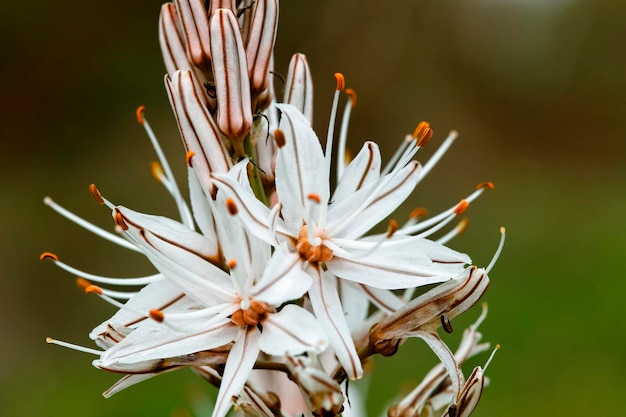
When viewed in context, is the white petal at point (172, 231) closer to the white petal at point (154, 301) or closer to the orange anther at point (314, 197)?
the white petal at point (154, 301)

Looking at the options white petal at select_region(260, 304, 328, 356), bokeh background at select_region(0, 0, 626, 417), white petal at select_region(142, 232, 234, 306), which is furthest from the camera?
bokeh background at select_region(0, 0, 626, 417)

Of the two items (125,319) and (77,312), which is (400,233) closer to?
(125,319)

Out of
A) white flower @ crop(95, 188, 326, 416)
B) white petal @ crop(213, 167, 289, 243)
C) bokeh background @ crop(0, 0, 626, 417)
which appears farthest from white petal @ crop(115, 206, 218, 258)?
bokeh background @ crop(0, 0, 626, 417)

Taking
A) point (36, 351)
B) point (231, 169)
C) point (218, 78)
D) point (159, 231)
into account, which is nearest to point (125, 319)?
point (159, 231)

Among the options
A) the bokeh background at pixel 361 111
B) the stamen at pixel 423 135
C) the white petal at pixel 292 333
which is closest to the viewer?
the white petal at pixel 292 333

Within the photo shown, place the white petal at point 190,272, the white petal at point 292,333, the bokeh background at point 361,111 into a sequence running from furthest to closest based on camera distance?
the bokeh background at point 361,111, the white petal at point 190,272, the white petal at point 292,333

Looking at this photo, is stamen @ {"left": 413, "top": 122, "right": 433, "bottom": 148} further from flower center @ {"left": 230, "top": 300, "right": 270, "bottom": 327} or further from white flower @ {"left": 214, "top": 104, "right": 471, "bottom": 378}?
flower center @ {"left": 230, "top": 300, "right": 270, "bottom": 327}

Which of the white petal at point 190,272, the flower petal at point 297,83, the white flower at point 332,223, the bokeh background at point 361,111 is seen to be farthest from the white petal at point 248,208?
the bokeh background at point 361,111
